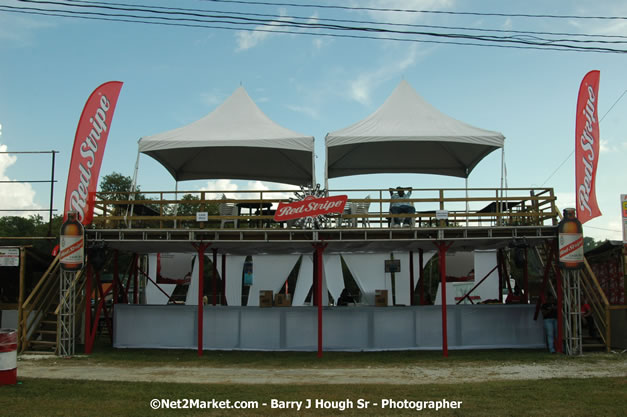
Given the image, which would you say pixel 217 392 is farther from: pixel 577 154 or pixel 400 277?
pixel 400 277

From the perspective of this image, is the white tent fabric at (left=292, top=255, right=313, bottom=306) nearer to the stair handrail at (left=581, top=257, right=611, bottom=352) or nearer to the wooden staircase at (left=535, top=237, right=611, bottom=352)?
the wooden staircase at (left=535, top=237, right=611, bottom=352)

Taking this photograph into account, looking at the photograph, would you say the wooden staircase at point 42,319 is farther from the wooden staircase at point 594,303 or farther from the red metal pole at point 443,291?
the wooden staircase at point 594,303

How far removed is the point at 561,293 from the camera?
18.3m

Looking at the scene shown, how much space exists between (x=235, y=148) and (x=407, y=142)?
6520 millimetres

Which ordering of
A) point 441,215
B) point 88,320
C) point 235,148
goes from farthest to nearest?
point 235,148 < point 88,320 < point 441,215

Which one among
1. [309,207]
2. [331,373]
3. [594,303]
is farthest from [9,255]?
[594,303]

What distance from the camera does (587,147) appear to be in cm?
1836

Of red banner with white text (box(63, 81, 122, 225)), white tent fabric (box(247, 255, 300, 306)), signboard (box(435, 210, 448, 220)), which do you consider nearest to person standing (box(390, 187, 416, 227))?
signboard (box(435, 210, 448, 220))

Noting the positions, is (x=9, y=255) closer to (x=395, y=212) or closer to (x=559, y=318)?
(x=395, y=212)

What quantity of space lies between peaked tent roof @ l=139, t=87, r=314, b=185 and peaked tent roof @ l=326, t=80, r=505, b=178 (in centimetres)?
145

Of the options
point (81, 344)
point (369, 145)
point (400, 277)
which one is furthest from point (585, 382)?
point (400, 277)

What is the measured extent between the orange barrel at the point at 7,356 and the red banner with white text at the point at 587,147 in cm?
1495

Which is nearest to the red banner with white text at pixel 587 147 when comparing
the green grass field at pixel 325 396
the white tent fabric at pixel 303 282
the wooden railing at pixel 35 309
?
the green grass field at pixel 325 396

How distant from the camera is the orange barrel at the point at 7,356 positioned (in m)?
11.8
